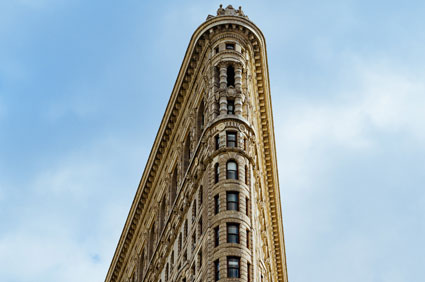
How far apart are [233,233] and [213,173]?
779 cm

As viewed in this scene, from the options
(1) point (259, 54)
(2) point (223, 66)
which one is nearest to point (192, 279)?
(2) point (223, 66)

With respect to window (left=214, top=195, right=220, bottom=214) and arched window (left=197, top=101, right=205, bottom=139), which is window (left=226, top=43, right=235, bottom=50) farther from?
window (left=214, top=195, right=220, bottom=214)

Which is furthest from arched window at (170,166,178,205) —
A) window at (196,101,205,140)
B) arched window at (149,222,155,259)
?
arched window at (149,222,155,259)

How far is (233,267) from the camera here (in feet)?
220

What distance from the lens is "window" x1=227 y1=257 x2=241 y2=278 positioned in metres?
66.6

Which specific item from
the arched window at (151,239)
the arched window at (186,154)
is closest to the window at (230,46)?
the arched window at (186,154)

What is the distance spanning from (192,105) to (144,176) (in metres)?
17.7

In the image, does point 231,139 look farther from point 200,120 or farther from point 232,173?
point 200,120

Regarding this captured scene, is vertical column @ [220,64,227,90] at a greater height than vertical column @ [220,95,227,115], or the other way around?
vertical column @ [220,64,227,90]

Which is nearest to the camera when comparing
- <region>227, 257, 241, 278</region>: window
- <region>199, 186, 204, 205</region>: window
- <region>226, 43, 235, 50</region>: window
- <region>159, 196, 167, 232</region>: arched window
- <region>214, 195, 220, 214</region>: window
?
<region>227, 257, 241, 278</region>: window

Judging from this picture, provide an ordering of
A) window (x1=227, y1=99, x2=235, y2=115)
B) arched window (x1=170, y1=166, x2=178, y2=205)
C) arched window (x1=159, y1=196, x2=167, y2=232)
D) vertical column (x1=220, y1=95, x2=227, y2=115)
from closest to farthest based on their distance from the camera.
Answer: vertical column (x1=220, y1=95, x2=227, y2=115)
window (x1=227, y1=99, x2=235, y2=115)
arched window (x1=170, y1=166, x2=178, y2=205)
arched window (x1=159, y1=196, x2=167, y2=232)

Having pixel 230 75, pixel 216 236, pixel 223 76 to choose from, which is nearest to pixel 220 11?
pixel 230 75

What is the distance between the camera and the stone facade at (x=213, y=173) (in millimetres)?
70375

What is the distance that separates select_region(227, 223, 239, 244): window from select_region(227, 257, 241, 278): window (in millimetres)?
1743
